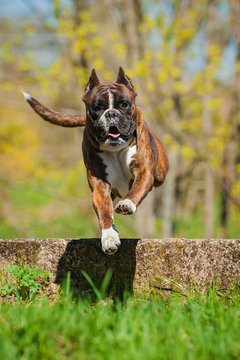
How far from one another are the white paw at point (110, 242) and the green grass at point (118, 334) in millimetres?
552

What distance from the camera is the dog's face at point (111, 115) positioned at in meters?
3.58

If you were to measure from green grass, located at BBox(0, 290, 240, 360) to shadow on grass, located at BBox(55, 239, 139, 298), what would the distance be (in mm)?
896

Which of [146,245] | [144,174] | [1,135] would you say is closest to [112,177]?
[144,174]

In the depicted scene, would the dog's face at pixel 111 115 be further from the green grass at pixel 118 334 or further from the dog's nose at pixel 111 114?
the green grass at pixel 118 334

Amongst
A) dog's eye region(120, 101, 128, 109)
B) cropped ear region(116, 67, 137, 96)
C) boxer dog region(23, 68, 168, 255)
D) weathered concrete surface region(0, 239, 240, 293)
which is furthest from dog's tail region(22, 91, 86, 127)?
weathered concrete surface region(0, 239, 240, 293)

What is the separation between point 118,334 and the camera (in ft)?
7.80

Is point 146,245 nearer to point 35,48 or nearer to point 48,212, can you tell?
point 35,48

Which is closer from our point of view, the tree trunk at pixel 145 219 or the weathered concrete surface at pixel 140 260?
the weathered concrete surface at pixel 140 260

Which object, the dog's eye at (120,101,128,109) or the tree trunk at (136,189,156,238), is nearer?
the dog's eye at (120,101,128,109)

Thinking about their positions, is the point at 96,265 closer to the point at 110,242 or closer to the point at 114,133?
the point at 110,242

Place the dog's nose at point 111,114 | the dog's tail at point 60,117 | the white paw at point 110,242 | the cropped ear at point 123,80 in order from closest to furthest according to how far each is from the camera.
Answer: the white paw at point 110,242 → the dog's nose at point 111,114 → the cropped ear at point 123,80 → the dog's tail at point 60,117

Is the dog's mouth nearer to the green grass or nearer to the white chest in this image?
the white chest

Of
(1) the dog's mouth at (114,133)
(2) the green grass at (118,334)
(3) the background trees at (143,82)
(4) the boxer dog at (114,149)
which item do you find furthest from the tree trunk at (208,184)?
(2) the green grass at (118,334)

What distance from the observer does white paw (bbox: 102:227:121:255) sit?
3322 millimetres
